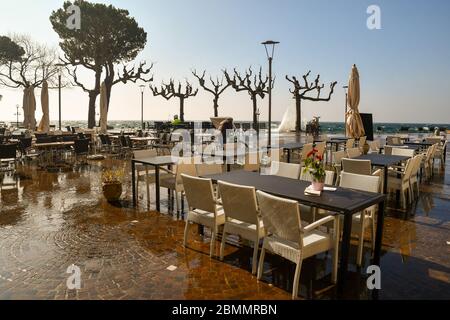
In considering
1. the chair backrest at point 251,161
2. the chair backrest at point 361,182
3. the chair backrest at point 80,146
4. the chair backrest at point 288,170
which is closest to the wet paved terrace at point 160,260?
the chair backrest at point 361,182

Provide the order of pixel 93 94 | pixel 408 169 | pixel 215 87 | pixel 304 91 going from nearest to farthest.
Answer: pixel 408 169 < pixel 93 94 < pixel 304 91 < pixel 215 87

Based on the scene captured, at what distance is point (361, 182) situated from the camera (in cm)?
401

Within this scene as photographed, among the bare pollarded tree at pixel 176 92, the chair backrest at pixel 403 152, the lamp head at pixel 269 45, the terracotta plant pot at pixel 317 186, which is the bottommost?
the terracotta plant pot at pixel 317 186

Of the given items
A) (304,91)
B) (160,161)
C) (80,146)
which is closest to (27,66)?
(80,146)

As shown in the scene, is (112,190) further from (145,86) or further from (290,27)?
(145,86)

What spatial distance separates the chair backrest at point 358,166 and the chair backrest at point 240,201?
3.00 m

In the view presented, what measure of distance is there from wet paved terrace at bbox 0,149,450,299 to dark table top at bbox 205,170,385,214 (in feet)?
2.41


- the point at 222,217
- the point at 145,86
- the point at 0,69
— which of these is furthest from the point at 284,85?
the point at 222,217

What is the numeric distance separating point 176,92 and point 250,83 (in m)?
6.22

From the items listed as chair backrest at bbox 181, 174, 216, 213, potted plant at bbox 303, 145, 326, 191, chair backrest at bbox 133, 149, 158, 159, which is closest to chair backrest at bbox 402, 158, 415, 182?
potted plant at bbox 303, 145, 326, 191

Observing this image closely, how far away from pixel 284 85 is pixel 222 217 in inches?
984

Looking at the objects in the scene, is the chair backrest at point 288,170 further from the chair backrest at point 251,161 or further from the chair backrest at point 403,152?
the chair backrest at point 403,152

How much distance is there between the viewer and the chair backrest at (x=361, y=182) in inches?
152

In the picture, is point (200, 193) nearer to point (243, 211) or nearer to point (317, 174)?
point (243, 211)
